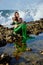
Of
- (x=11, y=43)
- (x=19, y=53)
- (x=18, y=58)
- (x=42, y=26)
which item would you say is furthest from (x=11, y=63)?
(x=42, y=26)

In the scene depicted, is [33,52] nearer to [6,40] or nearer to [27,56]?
[27,56]

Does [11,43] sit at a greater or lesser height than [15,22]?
lesser

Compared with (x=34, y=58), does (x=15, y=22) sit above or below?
above

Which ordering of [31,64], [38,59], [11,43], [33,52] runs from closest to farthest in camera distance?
[31,64] < [38,59] < [33,52] < [11,43]

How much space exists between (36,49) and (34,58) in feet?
6.54

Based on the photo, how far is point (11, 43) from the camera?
1619cm

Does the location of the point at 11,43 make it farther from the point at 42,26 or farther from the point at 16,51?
the point at 42,26

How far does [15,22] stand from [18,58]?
2.60 m

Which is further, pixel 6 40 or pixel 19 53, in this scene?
pixel 6 40

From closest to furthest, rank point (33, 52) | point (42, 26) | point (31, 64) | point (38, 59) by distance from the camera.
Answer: point (31, 64), point (38, 59), point (33, 52), point (42, 26)

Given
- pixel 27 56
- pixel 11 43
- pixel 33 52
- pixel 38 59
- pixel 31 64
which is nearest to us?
pixel 31 64

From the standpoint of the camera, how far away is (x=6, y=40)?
17.1 metres

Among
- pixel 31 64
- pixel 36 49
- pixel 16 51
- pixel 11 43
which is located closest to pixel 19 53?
pixel 16 51

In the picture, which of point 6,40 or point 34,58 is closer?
point 34,58
